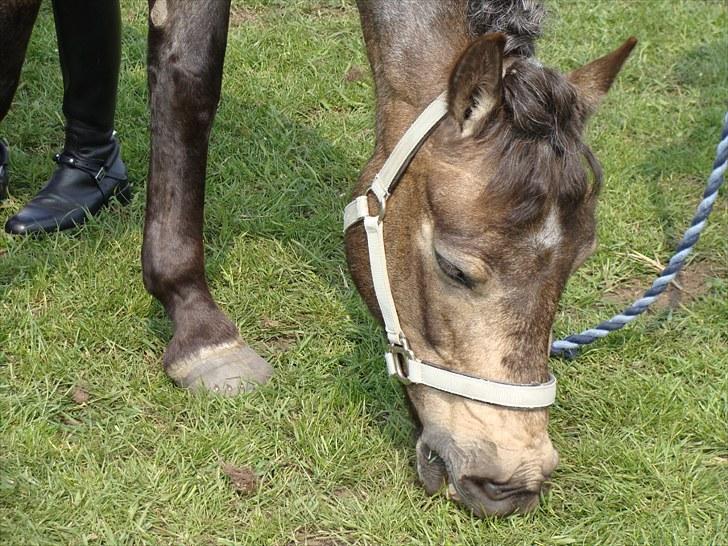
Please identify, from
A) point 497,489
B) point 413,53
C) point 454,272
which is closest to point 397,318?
point 454,272

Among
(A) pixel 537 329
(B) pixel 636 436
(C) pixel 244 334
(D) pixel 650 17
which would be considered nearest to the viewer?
(A) pixel 537 329

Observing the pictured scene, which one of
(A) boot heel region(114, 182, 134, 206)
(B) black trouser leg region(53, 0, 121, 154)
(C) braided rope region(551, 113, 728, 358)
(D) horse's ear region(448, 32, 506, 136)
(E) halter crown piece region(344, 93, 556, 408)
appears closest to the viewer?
(D) horse's ear region(448, 32, 506, 136)

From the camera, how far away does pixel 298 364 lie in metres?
3.73

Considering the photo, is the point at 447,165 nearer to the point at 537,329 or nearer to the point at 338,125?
the point at 537,329

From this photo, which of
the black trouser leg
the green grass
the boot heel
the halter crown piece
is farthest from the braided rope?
the black trouser leg

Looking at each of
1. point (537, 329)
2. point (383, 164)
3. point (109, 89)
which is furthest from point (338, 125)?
point (537, 329)

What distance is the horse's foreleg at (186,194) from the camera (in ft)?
11.5

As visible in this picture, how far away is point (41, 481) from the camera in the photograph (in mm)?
3014

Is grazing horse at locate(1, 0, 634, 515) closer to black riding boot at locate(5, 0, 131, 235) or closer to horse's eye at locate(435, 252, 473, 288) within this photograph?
horse's eye at locate(435, 252, 473, 288)

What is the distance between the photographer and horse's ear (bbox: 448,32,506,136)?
8.52 ft

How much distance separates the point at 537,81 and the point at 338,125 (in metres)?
2.67


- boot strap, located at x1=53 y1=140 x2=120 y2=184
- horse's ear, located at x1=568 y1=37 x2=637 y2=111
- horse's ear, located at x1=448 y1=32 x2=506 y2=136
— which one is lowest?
boot strap, located at x1=53 y1=140 x2=120 y2=184

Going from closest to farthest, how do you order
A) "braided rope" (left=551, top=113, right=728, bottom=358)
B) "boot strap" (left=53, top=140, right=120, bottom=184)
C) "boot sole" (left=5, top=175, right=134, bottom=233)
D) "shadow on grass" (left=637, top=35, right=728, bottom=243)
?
"braided rope" (left=551, top=113, right=728, bottom=358) → "boot sole" (left=5, top=175, right=134, bottom=233) → "boot strap" (left=53, top=140, right=120, bottom=184) → "shadow on grass" (left=637, top=35, right=728, bottom=243)

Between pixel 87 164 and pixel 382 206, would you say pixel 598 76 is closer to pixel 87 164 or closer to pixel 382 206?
pixel 382 206
